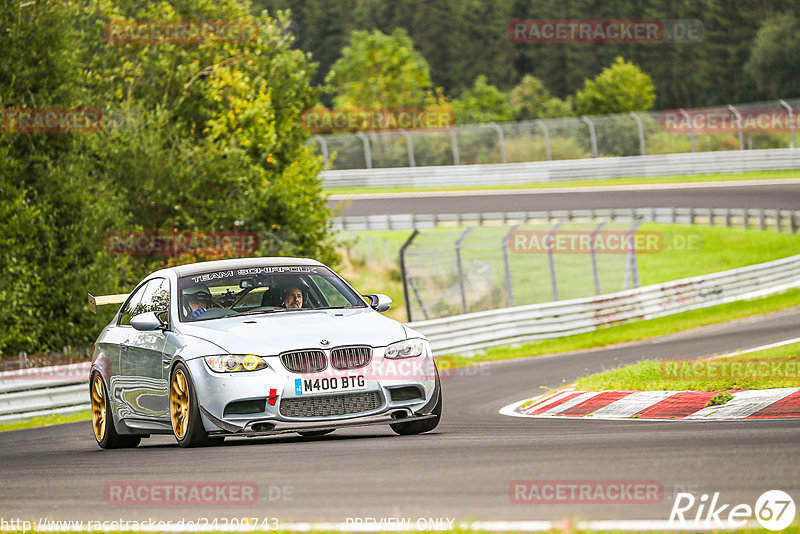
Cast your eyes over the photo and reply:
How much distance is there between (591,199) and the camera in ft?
133

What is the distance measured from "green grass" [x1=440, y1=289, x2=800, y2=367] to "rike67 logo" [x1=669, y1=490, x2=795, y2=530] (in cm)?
1548

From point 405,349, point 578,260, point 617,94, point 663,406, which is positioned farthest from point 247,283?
point 617,94

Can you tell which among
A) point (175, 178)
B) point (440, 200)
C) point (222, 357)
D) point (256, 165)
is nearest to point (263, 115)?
point (256, 165)

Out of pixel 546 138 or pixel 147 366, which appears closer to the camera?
pixel 147 366

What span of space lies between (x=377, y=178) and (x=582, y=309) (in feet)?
90.1

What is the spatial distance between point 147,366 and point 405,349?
220 centimetres

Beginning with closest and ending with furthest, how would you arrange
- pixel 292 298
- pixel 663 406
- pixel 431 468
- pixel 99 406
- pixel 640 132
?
1. pixel 431 468
2. pixel 292 298
3. pixel 663 406
4. pixel 99 406
5. pixel 640 132

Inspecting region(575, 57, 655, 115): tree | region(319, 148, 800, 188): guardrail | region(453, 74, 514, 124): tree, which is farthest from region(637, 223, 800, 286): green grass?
region(453, 74, 514, 124): tree

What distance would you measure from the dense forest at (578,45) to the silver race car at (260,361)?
74.1 metres

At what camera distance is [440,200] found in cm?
4447

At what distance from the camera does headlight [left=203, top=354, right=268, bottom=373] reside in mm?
8047

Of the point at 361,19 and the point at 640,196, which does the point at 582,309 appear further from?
the point at 361,19

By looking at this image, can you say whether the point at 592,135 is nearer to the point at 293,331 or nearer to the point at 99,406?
the point at 99,406

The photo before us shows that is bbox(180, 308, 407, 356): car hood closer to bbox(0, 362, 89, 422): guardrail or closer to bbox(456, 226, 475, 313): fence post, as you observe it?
bbox(0, 362, 89, 422): guardrail
